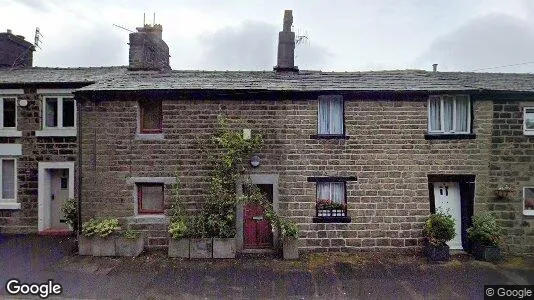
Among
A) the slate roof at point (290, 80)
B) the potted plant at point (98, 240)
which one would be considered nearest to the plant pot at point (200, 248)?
the potted plant at point (98, 240)

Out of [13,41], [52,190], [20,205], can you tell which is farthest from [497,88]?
[13,41]

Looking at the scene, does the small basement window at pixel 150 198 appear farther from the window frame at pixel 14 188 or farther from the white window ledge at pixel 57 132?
the window frame at pixel 14 188

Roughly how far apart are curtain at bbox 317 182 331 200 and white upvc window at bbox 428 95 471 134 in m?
3.91

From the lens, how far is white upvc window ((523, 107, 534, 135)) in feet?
35.6

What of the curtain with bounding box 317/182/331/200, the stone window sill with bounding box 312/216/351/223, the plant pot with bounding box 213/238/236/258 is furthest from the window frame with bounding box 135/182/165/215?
the curtain with bounding box 317/182/331/200

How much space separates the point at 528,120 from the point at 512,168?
1.76 metres

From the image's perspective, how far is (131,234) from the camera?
1034 cm

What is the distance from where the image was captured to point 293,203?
1065 cm

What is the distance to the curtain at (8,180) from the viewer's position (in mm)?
12875

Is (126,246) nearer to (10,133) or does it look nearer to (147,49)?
(10,133)

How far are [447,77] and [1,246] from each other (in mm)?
17104

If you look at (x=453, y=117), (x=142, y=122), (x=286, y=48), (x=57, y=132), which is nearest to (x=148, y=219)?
(x=142, y=122)

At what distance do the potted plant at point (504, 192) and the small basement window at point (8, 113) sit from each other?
17.7m

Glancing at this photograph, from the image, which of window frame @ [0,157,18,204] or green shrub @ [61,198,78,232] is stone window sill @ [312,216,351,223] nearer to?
green shrub @ [61,198,78,232]
